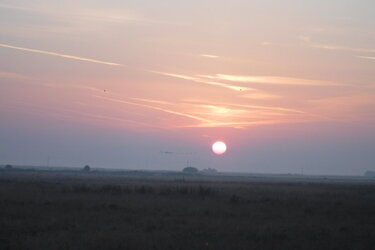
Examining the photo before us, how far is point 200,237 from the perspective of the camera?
21.5m

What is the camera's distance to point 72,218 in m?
26.5

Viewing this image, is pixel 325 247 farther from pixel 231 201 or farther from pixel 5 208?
pixel 231 201

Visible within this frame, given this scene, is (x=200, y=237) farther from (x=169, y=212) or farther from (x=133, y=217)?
(x=169, y=212)

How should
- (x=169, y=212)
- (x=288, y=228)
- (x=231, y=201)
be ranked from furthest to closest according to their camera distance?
(x=231, y=201), (x=169, y=212), (x=288, y=228)

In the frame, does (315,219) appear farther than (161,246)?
Yes

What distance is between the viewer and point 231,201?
4078 centimetres

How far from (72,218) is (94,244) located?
798 centimetres

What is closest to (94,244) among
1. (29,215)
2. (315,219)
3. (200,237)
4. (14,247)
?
(14,247)

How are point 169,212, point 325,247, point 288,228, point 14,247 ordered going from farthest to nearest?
point 169,212 → point 288,228 → point 325,247 → point 14,247

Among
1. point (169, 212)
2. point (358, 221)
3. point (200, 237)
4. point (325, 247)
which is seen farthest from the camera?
point (169, 212)

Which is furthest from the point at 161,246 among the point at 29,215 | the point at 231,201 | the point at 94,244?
the point at 231,201

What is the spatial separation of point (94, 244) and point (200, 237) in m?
4.60

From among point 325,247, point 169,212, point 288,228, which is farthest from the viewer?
point 169,212

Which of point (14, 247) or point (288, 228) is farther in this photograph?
point (288, 228)
